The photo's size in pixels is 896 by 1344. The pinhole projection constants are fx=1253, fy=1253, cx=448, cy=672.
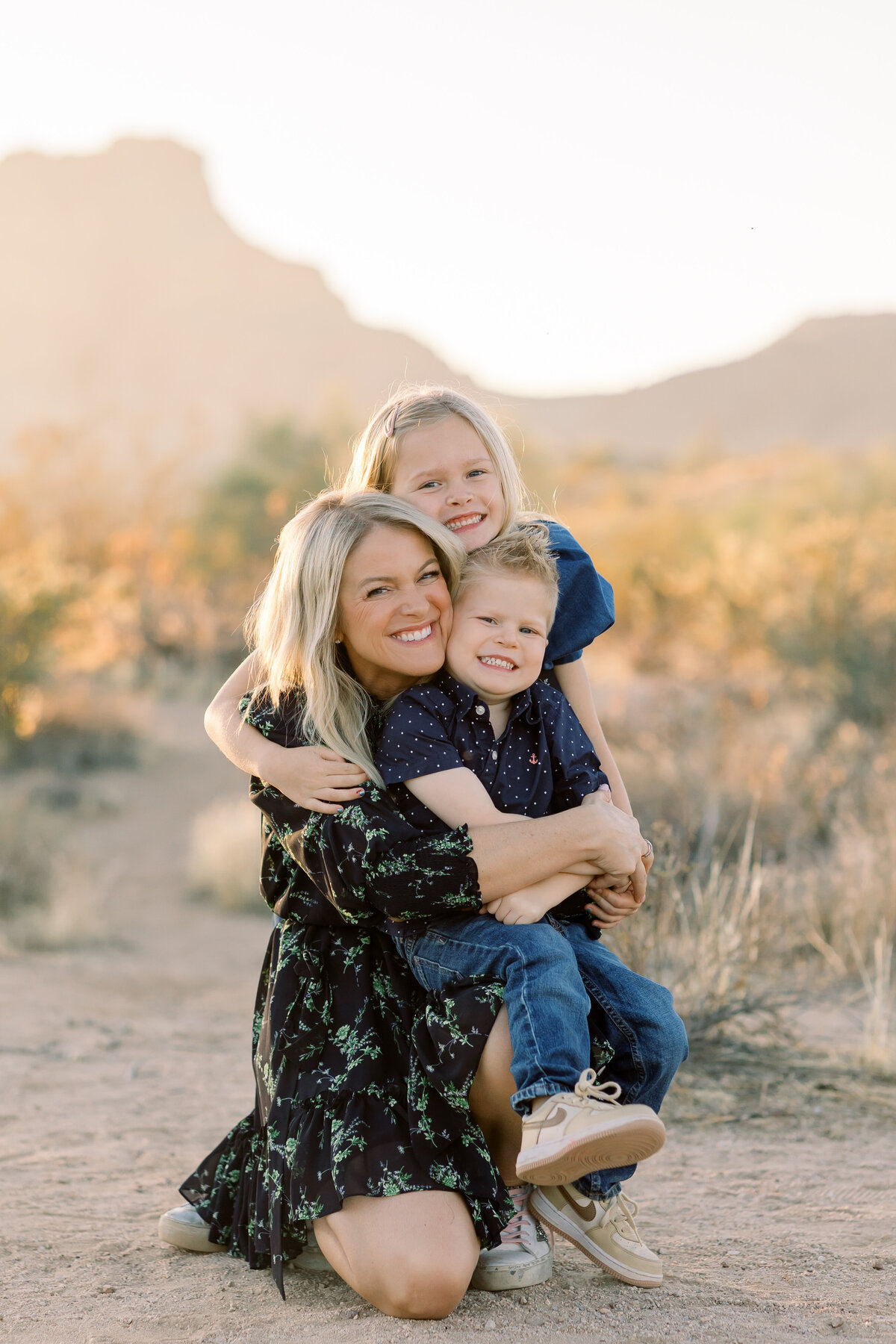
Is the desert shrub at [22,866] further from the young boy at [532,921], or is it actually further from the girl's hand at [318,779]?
the young boy at [532,921]

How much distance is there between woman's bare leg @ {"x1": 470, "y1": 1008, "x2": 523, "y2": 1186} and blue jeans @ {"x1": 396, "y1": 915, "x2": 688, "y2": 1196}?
0.24ft

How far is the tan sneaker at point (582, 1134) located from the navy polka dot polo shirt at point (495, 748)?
73 cm

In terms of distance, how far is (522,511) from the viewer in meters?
3.73

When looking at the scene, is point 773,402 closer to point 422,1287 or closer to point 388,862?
point 388,862

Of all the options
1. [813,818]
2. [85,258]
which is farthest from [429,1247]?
[85,258]

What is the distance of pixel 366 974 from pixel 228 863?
7697 mm

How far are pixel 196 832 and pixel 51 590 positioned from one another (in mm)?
3876

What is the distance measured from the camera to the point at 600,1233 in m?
2.98

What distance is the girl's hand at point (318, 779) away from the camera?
→ 297cm

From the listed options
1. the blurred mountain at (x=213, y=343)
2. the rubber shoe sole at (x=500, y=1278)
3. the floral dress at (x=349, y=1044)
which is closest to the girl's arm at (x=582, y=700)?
the floral dress at (x=349, y=1044)

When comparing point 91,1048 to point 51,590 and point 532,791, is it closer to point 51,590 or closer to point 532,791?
point 532,791

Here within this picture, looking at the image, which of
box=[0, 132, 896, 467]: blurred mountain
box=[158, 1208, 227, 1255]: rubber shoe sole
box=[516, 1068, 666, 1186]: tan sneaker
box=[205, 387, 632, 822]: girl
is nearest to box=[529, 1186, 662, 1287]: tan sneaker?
box=[516, 1068, 666, 1186]: tan sneaker

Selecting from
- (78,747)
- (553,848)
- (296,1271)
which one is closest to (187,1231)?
(296,1271)

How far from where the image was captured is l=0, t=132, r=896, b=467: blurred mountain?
81500 mm
